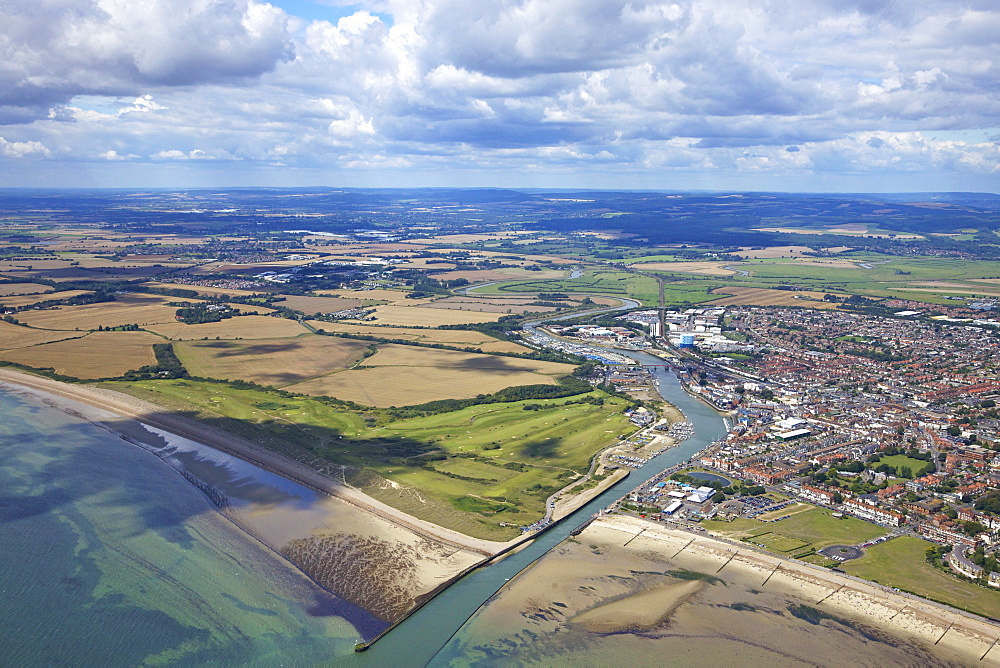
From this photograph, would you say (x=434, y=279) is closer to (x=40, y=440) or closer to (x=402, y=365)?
(x=402, y=365)

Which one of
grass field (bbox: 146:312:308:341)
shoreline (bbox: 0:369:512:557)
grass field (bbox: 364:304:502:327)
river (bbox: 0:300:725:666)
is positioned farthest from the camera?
grass field (bbox: 364:304:502:327)

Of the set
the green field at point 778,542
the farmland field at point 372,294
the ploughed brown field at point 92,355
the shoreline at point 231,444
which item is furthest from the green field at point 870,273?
the shoreline at point 231,444

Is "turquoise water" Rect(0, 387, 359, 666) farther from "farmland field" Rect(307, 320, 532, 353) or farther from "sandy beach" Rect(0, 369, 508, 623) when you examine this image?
"farmland field" Rect(307, 320, 532, 353)

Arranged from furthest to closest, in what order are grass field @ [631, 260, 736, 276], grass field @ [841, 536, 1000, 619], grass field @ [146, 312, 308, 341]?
grass field @ [631, 260, 736, 276]
grass field @ [146, 312, 308, 341]
grass field @ [841, 536, 1000, 619]

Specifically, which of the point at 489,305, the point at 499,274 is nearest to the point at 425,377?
the point at 489,305

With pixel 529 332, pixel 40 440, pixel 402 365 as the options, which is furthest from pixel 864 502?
pixel 529 332

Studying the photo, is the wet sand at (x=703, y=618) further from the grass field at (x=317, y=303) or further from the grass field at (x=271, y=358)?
the grass field at (x=317, y=303)

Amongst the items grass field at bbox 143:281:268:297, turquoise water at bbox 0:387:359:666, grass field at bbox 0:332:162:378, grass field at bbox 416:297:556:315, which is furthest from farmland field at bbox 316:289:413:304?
turquoise water at bbox 0:387:359:666
